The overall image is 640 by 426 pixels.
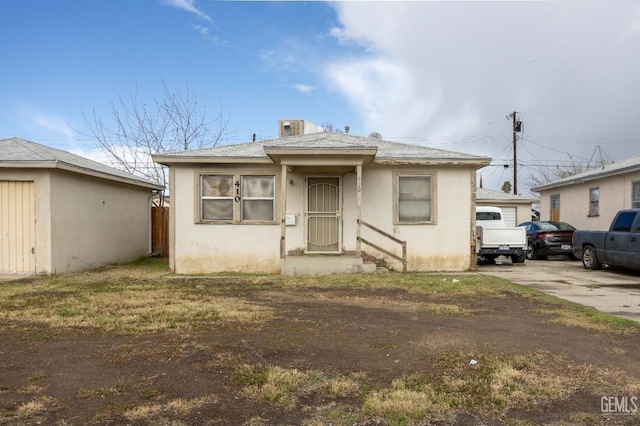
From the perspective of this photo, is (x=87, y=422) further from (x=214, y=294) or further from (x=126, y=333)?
(x=214, y=294)

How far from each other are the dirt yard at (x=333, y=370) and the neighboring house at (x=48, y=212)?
204 inches

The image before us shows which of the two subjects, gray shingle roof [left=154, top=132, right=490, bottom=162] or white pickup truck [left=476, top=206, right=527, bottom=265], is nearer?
gray shingle roof [left=154, top=132, right=490, bottom=162]

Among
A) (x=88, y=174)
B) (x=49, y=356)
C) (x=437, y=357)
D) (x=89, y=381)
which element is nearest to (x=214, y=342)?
(x=89, y=381)

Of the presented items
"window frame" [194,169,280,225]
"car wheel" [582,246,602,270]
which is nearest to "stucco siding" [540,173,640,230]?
"car wheel" [582,246,602,270]

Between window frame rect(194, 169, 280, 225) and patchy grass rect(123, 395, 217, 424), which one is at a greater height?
window frame rect(194, 169, 280, 225)

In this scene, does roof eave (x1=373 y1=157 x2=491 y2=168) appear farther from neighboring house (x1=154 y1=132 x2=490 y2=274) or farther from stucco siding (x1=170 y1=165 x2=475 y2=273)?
stucco siding (x1=170 y1=165 x2=475 y2=273)

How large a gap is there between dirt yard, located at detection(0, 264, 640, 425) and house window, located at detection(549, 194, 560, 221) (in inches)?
660

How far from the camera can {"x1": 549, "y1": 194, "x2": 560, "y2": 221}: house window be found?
71.0 feet

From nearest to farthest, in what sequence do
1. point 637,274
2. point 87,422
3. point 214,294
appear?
point 87,422 < point 214,294 < point 637,274

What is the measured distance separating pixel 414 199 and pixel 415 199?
0.03 m

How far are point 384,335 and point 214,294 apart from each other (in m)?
4.06

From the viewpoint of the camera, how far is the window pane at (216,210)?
1195 cm

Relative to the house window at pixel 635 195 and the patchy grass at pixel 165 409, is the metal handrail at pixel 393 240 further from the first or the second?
the house window at pixel 635 195

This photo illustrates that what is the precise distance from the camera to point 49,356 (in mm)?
4629
